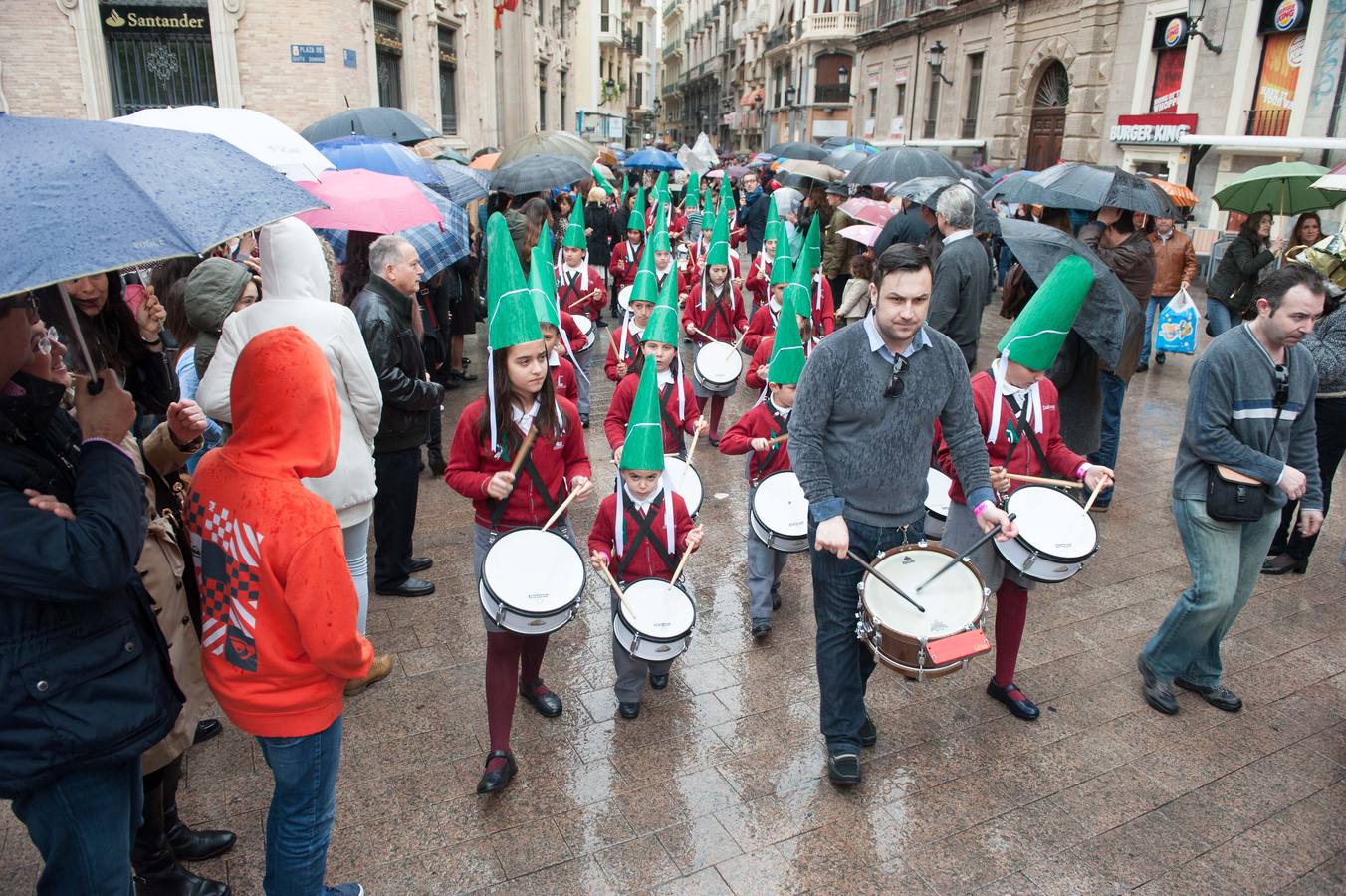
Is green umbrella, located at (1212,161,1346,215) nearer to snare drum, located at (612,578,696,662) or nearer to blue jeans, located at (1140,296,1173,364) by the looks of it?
blue jeans, located at (1140,296,1173,364)

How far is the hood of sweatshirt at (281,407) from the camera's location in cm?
234

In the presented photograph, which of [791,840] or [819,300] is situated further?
[819,300]

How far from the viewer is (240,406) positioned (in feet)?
7.82

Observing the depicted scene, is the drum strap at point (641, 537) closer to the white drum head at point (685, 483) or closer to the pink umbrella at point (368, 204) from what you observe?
the white drum head at point (685, 483)

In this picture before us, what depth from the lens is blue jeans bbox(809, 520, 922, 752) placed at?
355 centimetres

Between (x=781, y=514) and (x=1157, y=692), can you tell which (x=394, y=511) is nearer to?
(x=781, y=514)

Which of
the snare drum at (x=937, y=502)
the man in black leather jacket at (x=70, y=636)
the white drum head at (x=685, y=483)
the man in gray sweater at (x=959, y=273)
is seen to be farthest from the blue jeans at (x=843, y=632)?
the man in gray sweater at (x=959, y=273)

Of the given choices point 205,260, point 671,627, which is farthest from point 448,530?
point 671,627

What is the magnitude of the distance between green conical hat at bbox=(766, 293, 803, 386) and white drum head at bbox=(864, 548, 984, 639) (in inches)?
72.3

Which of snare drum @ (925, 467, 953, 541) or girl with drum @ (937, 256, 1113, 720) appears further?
snare drum @ (925, 467, 953, 541)

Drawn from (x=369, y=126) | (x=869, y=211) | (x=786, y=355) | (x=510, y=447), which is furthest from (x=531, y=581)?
(x=869, y=211)

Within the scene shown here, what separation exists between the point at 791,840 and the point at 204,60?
1853cm

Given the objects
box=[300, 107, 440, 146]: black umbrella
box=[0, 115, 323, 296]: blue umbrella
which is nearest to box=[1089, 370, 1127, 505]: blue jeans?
box=[0, 115, 323, 296]: blue umbrella

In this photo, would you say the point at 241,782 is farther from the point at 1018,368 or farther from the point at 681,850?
the point at 1018,368
